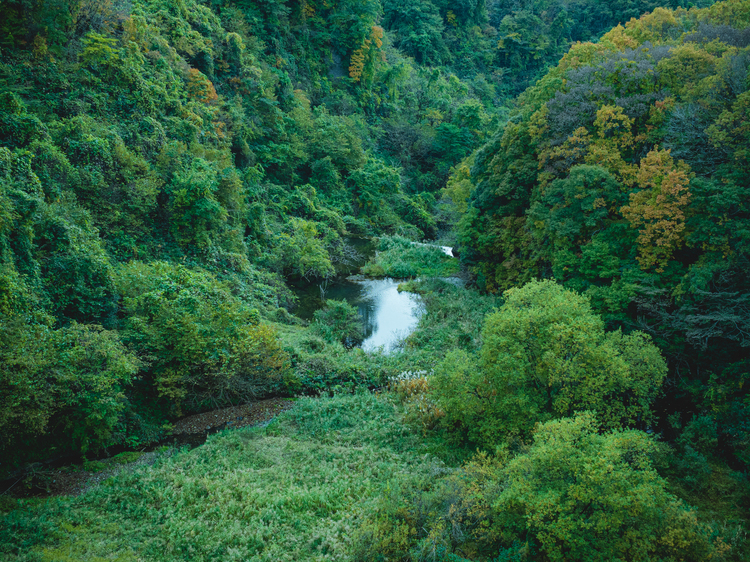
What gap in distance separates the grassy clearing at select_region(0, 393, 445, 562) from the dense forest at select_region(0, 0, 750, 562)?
0.08m

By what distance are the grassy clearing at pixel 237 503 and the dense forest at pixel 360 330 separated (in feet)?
0.26

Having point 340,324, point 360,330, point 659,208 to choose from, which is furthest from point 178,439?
point 659,208

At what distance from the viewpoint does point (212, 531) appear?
33.4 ft

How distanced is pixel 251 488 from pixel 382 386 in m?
8.00

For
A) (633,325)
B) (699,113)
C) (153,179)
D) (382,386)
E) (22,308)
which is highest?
(699,113)

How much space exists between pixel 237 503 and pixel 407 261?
2499cm

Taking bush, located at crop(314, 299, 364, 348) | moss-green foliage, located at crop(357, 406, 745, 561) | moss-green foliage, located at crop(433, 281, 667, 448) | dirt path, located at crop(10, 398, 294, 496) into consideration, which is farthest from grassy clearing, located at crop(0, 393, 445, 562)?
bush, located at crop(314, 299, 364, 348)

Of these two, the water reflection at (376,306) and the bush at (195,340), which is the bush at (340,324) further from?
the bush at (195,340)

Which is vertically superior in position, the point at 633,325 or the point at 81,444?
the point at 633,325

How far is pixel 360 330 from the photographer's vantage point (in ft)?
80.1

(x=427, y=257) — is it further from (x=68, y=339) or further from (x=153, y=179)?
(x=68, y=339)

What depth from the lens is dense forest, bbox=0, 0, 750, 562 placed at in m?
9.97

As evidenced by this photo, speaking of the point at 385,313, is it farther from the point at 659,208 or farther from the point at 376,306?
the point at 659,208

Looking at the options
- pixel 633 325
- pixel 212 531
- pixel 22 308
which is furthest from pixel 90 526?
pixel 633 325
